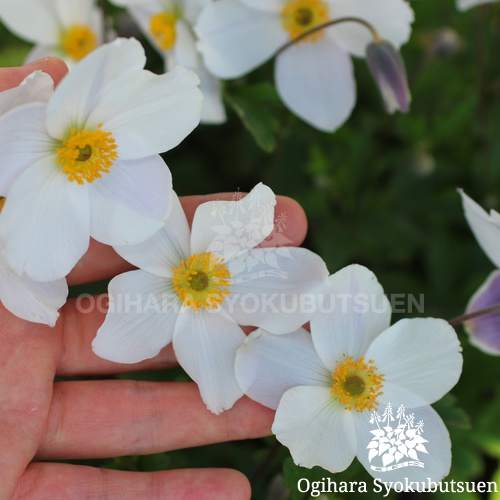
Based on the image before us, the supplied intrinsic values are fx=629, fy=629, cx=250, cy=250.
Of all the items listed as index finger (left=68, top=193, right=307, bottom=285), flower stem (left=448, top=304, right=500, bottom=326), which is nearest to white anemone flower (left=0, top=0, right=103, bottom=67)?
index finger (left=68, top=193, right=307, bottom=285)

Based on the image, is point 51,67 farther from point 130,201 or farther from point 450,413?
point 450,413

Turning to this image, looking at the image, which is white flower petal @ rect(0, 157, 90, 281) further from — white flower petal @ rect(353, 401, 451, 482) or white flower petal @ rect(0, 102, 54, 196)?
white flower petal @ rect(353, 401, 451, 482)

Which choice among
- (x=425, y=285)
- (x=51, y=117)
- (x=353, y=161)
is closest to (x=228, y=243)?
(x=51, y=117)

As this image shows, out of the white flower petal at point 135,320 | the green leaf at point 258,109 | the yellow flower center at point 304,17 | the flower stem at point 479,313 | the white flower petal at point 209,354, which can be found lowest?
the white flower petal at point 209,354

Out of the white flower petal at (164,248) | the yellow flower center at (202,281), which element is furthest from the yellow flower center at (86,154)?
the yellow flower center at (202,281)

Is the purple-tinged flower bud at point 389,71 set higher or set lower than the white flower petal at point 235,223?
higher

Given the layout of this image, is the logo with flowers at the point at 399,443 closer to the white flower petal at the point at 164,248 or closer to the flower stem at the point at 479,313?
the flower stem at the point at 479,313
